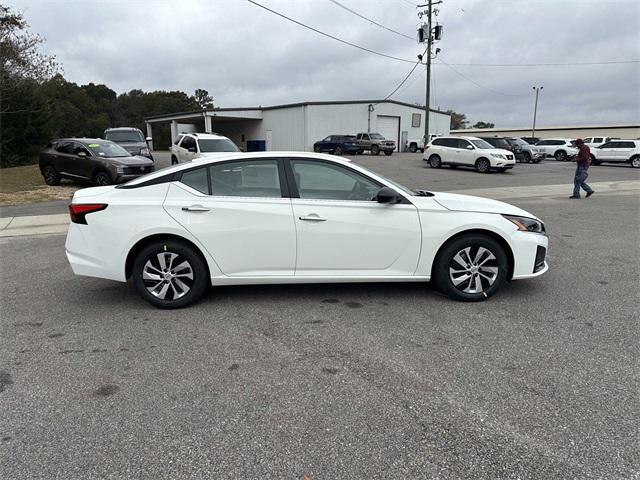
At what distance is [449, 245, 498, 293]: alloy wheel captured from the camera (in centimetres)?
471

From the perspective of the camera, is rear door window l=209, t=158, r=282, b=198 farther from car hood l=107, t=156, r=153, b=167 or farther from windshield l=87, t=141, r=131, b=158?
windshield l=87, t=141, r=131, b=158

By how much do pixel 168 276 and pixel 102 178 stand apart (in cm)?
1085

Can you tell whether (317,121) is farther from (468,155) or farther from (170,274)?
(170,274)

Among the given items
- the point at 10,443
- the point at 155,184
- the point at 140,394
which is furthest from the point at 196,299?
the point at 10,443

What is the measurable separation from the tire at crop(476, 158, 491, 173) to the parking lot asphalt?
19.2 metres

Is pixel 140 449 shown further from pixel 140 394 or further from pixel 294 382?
pixel 294 382

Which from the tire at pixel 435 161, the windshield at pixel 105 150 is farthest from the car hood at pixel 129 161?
the tire at pixel 435 161

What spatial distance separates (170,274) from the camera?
15.0 feet

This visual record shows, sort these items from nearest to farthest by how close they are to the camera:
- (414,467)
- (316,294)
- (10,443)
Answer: (414,467), (10,443), (316,294)

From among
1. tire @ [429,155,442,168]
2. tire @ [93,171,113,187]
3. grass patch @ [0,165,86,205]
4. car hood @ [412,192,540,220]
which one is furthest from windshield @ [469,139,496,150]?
car hood @ [412,192,540,220]

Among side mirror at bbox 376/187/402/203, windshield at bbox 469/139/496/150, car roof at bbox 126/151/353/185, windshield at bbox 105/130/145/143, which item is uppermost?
windshield at bbox 105/130/145/143

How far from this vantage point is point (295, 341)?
3908mm

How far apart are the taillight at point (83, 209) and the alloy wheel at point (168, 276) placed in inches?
28.2

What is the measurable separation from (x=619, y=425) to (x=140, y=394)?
306cm
